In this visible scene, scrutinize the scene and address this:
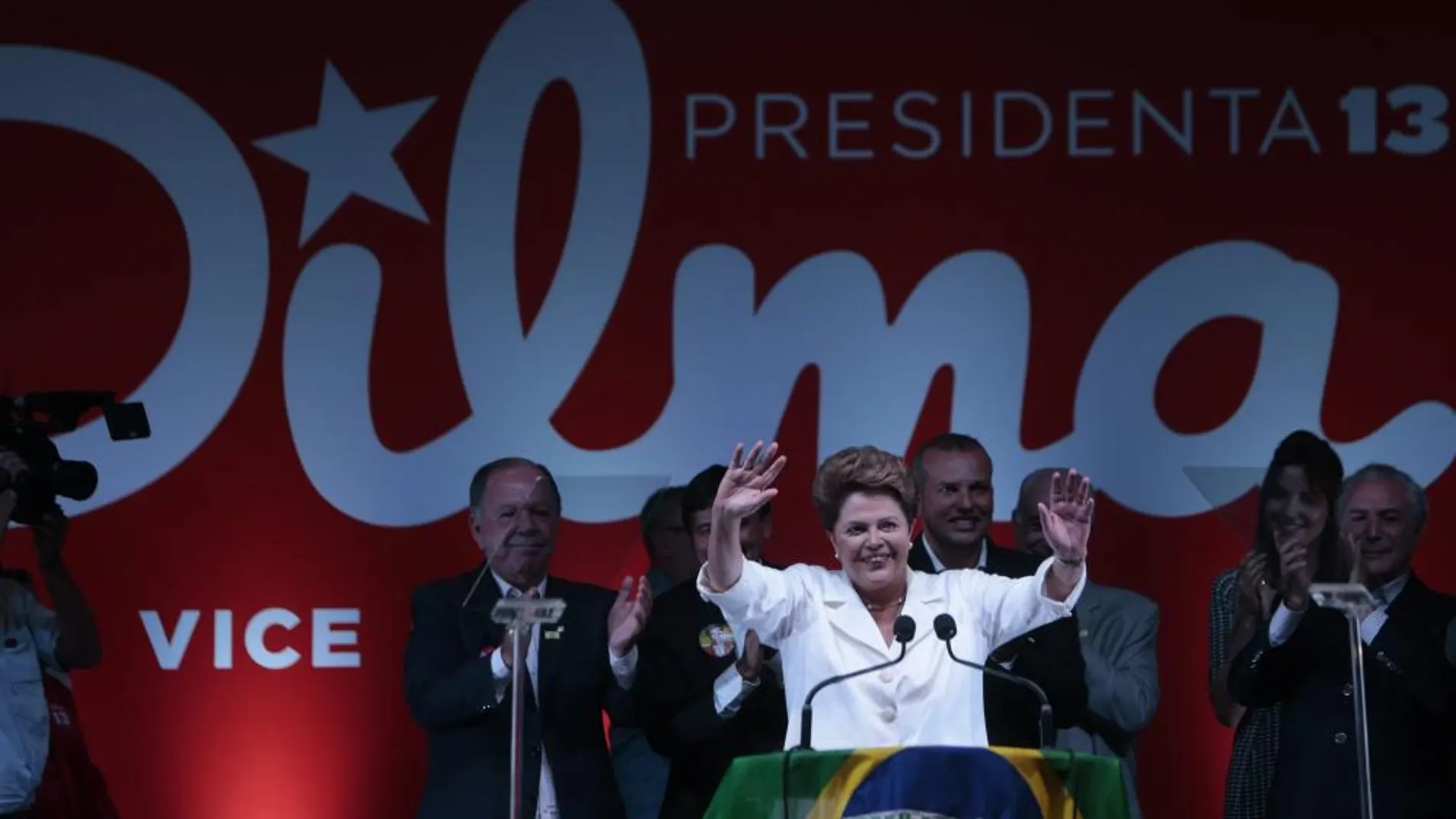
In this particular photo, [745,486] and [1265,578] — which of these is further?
[1265,578]

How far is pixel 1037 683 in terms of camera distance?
16.5ft

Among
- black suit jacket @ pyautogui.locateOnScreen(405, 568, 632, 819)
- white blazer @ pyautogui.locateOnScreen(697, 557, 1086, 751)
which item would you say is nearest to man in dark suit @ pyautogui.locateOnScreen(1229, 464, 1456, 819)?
white blazer @ pyautogui.locateOnScreen(697, 557, 1086, 751)

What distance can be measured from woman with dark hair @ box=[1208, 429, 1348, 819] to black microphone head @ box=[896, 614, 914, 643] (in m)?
1.64

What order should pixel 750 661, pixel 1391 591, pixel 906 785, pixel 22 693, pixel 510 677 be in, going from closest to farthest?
pixel 906 785 < pixel 750 661 < pixel 510 677 < pixel 1391 591 < pixel 22 693

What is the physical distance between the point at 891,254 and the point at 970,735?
2571 millimetres

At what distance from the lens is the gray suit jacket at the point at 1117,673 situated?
5.64m

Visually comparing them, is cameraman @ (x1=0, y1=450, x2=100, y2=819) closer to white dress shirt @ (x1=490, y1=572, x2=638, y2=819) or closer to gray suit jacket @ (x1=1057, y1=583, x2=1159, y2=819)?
white dress shirt @ (x1=490, y1=572, x2=638, y2=819)

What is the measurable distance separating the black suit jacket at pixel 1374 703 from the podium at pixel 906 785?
4.96 ft

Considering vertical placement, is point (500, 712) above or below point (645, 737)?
above

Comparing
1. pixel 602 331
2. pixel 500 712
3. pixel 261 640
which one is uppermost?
pixel 602 331

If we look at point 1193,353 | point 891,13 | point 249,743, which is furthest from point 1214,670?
point 249,743

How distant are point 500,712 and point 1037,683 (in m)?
1.23

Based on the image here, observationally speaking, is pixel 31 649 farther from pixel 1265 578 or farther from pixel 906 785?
pixel 1265 578

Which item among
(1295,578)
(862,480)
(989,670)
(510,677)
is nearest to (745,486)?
(862,480)
